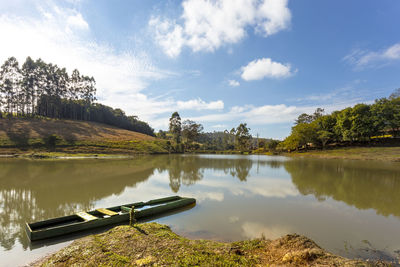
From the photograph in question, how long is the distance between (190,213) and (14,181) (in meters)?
20.0

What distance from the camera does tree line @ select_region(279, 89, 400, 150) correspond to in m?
67.1

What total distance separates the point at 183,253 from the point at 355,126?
81.3 m

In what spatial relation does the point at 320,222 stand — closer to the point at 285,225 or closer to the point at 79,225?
the point at 285,225

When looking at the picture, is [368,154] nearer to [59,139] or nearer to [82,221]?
[82,221]

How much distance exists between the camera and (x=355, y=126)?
67625 mm

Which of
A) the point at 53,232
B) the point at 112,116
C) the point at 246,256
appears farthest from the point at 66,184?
the point at 112,116

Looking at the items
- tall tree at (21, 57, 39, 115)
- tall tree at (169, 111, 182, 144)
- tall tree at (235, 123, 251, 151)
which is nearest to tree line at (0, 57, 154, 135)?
tall tree at (21, 57, 39, 115)

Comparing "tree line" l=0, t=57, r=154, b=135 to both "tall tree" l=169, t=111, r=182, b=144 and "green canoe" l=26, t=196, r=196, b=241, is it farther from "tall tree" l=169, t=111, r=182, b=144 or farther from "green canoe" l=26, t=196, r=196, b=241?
"green canoe" l=26, t=196, r=196, b=241

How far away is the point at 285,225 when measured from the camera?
10445mm

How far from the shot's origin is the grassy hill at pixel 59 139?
57.3 metres

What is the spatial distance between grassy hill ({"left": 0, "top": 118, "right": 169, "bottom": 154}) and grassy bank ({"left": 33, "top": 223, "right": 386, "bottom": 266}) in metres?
60.7

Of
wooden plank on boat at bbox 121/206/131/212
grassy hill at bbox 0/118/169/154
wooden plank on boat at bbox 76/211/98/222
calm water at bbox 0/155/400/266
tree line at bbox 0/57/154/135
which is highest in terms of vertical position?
tree line at bbox 0/57/154/135

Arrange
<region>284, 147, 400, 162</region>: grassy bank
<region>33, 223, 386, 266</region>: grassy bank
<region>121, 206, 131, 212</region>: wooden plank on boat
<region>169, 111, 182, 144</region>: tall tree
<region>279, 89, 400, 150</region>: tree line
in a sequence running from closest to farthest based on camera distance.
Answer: <region>33, 223, 386, 266</region>: grassy bank < <region>121, 206, 131, 212</region>: wooden plank on boat < <region>284, 147, 400, 162</region>: grassy bank < <region>279, 89, 400, 150</region>: tree line < <region>169, 111, 182, 144</region>: tall tree

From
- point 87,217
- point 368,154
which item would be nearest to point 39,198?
point 87,217
